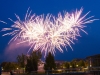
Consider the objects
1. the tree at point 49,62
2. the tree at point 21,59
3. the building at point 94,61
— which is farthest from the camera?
the tree at point 21,59

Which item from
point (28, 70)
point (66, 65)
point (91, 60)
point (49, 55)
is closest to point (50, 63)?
point (49, 55)

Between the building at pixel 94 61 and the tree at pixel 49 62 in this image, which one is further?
the tree at pixel 49 62

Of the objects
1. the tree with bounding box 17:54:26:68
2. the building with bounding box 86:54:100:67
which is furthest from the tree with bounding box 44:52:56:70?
the tree with bounding box 17:54:26:68

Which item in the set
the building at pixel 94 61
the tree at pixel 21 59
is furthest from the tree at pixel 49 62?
the tree at pixel 21 59

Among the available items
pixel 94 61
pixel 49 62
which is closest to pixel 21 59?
pixel 49 62

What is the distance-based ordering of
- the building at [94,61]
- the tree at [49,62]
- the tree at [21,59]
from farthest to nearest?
the tree at [21,59]
the tree at [49,62]
the building at [94,61]

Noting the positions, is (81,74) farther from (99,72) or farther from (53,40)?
(53,40)

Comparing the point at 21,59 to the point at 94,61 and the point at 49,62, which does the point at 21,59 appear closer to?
the point at 49,62

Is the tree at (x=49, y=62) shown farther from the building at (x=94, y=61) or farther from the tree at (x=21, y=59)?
the tree at (x=21, y=59)

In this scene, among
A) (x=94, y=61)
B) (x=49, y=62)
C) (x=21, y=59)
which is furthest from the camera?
(x=21, y=59)

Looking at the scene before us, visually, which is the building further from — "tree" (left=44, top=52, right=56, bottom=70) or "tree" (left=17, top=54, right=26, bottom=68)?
"tree" (left=17, top=54, right=26, bottom=68)

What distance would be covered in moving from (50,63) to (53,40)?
1045 cm

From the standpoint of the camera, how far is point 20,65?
2082 inches

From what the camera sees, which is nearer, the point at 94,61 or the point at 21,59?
the point at 94,61
